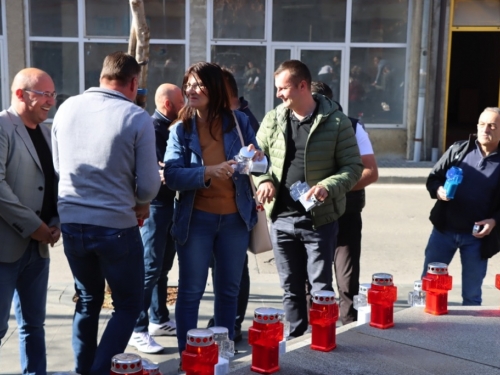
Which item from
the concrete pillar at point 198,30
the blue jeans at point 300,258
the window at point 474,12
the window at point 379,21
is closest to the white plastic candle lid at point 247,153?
the blue jeans at point 300,258

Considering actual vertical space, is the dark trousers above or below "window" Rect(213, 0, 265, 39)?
below

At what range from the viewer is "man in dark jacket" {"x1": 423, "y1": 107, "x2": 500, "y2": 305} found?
16.9ft

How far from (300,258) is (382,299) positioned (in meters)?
1.05

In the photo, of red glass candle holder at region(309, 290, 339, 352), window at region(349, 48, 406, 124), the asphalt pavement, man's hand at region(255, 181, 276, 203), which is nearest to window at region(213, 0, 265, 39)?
window at region(349, 48, 406, 124)

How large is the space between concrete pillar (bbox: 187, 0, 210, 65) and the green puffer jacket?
11.3 meters

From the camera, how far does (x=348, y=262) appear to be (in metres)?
5.45

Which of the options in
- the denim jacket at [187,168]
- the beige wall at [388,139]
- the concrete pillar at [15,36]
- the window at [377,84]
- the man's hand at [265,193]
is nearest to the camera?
the denim jacket at [187,168]

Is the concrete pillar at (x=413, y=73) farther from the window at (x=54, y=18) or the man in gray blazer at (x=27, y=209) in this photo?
the man in gray blazer at (x=27, y=209)

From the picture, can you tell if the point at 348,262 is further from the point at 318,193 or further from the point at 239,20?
the point at 239,20

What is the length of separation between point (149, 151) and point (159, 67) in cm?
1260

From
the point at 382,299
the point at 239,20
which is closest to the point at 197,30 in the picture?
the point at 239,20

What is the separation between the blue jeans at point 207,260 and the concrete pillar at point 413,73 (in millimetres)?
12468

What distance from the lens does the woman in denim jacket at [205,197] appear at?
4266mm

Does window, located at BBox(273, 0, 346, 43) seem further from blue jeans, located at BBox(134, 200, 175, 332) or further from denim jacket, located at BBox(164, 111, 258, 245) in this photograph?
denim jacket, located at BBox(164, 111, 258, 245)
